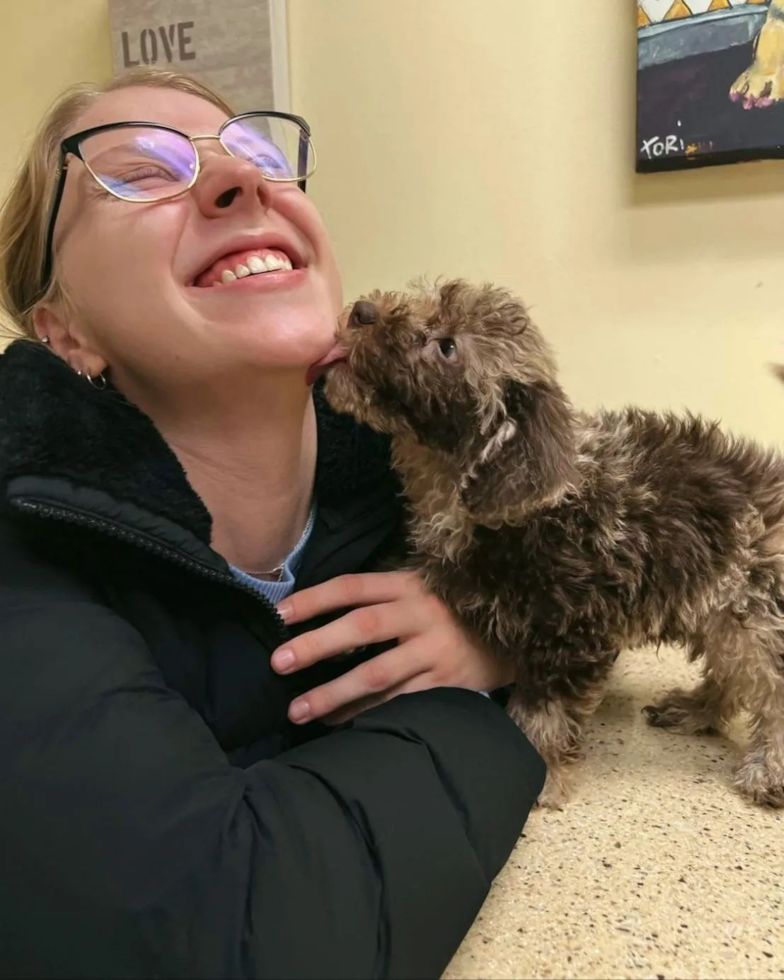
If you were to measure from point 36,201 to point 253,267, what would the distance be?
0.46 m

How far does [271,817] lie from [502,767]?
1.23ft

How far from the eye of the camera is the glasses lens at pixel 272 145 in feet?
4.68

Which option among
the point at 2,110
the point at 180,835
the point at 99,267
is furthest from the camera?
the point at 2,110

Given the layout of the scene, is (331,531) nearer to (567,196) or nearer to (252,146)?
(252,146)

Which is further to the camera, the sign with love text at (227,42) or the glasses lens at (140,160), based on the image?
the sign with love text at (227,42)

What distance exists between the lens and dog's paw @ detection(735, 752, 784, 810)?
1.33 metres

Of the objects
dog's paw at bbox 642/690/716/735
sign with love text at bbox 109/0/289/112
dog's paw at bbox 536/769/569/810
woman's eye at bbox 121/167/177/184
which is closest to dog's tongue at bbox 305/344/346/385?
woman's eye at bbox 121/167/177/184

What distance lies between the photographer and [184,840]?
84 cm

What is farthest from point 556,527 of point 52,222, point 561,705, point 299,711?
point 52,222

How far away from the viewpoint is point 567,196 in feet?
7.76

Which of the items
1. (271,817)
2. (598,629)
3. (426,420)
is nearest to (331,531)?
(426,420)

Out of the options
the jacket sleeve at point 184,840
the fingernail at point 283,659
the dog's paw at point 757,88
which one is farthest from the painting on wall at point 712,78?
the jacket sleeve at point 184,840

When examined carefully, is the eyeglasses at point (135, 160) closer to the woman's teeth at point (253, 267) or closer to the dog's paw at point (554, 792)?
the woman's teeth at point (253, 267)

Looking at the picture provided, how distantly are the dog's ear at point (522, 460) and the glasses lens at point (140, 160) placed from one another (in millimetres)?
678
